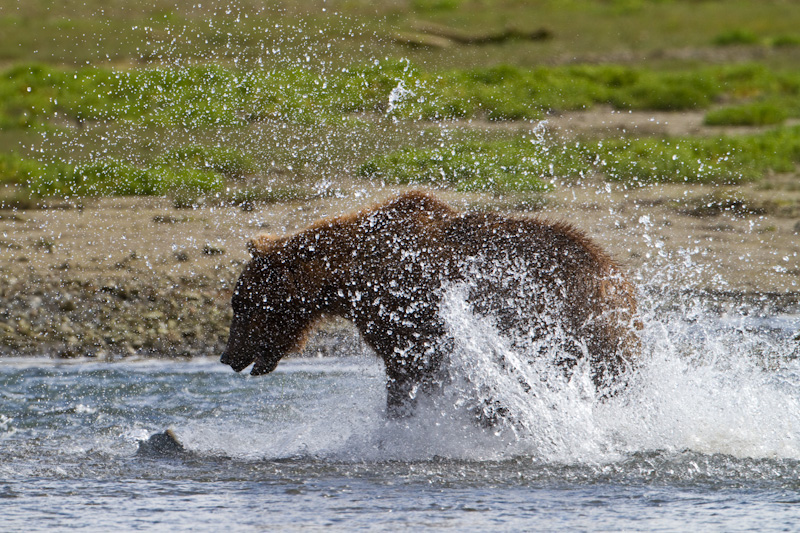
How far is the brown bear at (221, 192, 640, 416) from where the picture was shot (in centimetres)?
553

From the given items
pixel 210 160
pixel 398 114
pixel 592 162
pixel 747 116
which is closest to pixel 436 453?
pixel 210 160

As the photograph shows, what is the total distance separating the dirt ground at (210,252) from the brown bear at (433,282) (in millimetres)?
2651

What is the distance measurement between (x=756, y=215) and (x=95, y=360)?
6764 mm

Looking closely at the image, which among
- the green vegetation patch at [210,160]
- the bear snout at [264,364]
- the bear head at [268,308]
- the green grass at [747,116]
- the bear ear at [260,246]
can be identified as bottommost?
the bear snout at [264,364]

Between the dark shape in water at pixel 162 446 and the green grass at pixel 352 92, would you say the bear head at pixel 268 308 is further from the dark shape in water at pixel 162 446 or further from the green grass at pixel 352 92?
the green grass at pixel 352 92

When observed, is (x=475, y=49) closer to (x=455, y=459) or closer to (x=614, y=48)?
(x=614, y=48)

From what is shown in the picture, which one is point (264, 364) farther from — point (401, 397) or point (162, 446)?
point (401, 397)

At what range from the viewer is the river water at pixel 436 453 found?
4828 mm

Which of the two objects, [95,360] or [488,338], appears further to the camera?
[95,360]

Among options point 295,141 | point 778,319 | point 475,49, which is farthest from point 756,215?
point 475,49

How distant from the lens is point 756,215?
36.4 ft

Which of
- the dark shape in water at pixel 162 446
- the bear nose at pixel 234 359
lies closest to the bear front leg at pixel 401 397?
the bear nose at pixel 234 359

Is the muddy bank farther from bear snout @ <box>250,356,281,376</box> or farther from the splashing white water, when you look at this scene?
the splashing white water

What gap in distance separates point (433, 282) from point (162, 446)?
A: 1748 millimetres
